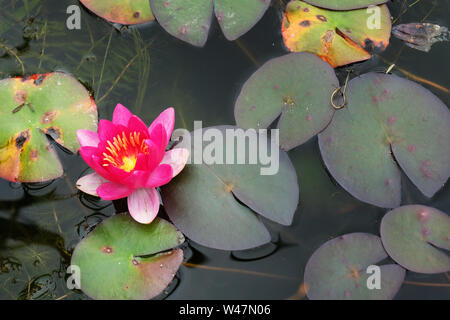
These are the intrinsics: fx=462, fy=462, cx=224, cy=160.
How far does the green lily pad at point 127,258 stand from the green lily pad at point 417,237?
3.67 feet

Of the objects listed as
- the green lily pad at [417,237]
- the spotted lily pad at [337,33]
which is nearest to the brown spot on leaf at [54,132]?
the spotted lily pad at [337,33]

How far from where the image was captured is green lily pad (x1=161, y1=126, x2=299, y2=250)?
7.98 feet

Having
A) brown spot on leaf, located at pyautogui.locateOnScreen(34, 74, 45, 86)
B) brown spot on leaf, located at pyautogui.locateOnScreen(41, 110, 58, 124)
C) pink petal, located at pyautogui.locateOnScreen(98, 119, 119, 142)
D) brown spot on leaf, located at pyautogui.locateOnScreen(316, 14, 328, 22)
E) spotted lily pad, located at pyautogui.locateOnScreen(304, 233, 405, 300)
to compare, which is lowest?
spotted lily pad, located at pyautogui.locateOnScreen(304, 233, 405, 300)

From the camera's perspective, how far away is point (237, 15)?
115 inches

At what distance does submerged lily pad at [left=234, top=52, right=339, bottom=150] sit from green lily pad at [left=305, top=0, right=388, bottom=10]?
0.39 metres

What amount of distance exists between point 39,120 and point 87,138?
40 centimetres

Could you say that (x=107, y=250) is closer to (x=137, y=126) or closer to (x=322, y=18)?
(x=137, y=126)

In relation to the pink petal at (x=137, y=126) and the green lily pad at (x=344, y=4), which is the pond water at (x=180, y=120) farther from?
the pink petal at (x=137, y=126)

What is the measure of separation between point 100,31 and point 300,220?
5.93ft

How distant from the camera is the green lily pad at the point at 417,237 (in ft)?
7.87

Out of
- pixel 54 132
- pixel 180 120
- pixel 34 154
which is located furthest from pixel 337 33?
pixel 34 154

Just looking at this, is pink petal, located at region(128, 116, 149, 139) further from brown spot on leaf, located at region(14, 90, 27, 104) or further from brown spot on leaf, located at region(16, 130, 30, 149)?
brown spot on leaf, located at region(14, 90, 27, 104)

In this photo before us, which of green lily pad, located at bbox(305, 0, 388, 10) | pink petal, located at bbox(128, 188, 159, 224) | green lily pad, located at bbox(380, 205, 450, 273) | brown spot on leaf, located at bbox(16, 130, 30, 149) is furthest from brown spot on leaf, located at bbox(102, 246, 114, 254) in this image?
green lily pad, located at bbox(305, 0, 388, 10)
